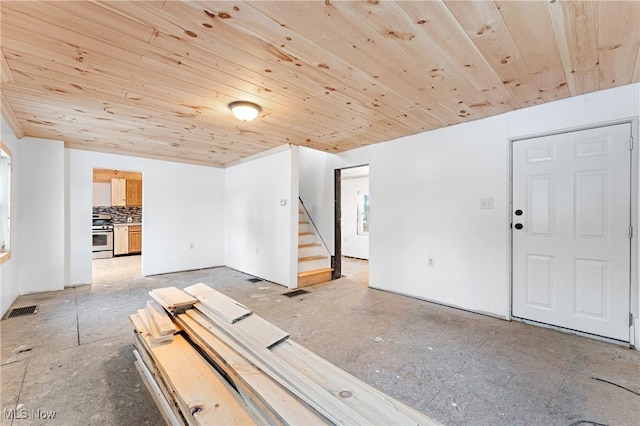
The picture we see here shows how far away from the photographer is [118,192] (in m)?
7.51

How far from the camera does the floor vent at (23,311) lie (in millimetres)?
3103

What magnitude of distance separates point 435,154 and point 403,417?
10.8 feet

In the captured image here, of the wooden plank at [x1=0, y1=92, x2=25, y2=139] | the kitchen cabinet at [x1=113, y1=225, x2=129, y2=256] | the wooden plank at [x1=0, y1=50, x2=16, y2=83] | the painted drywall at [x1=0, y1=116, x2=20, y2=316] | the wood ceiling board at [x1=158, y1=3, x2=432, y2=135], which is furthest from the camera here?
the kitchen cabinet at [x1=113, y1=225, x2=129, y2=256]

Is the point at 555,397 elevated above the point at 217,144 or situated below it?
below

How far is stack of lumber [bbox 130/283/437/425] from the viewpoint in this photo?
3.52 ft

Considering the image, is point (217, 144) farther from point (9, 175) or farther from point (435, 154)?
point (435, 154)

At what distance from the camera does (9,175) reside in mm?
3361

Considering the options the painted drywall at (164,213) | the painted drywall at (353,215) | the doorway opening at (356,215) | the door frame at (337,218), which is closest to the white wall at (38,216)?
the painted drywall at (164,213)

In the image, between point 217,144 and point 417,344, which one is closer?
point 417,344

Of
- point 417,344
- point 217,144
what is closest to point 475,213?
point 417,344

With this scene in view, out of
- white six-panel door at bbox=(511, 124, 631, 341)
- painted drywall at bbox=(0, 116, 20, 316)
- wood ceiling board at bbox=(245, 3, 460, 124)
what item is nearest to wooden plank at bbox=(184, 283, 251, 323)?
wood ceiling board at bbox=(245, 3, 460, 124)

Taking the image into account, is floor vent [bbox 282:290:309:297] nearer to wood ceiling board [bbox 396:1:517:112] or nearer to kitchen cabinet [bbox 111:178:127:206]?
wood ceiling board [bbox 396:1:517:112]

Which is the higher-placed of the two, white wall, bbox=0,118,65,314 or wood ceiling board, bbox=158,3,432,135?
wood ceiling board, bbox=158,3,432,135

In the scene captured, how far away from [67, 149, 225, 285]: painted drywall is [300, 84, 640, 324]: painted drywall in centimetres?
353
